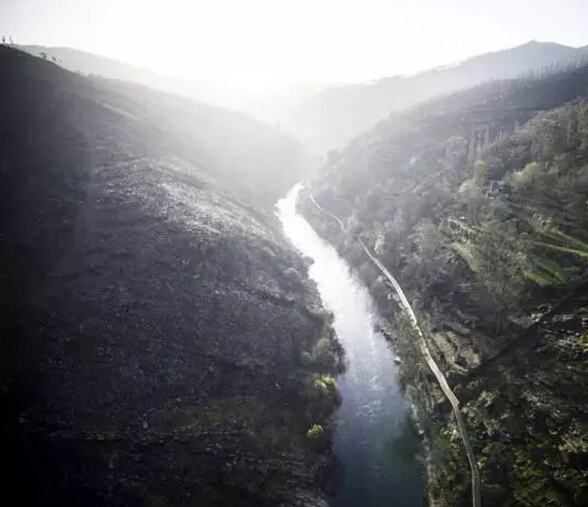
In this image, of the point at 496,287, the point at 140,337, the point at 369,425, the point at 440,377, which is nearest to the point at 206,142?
the point at 140,337

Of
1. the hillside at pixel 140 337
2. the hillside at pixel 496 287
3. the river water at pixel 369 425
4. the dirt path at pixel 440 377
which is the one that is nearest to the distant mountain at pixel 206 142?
the hillside at pixel 496 287

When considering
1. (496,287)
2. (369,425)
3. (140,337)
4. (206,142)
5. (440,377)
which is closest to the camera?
(369,425)

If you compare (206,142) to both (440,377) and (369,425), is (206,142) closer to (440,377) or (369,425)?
(440,377)

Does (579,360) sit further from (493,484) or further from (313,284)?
(313,284)

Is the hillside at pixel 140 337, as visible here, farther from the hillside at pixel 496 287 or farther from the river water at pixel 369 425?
the hillside at pixel 496 287

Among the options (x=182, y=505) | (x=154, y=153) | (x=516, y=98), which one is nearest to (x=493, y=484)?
(x=182, y=505)
